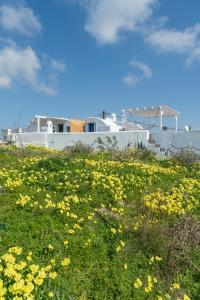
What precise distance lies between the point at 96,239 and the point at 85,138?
1717 cm

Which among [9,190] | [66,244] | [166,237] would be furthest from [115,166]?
[66,244]

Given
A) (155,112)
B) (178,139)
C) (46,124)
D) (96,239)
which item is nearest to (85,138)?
(178,139)

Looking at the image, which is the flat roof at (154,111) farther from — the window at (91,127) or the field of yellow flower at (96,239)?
the field of yellow flower at (96,239)

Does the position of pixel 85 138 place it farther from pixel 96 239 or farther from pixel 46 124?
pixel 96 239

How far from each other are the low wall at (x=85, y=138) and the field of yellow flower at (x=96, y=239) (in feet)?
37.5

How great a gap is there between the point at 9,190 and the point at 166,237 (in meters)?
2.72

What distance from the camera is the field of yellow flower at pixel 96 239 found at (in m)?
3.96

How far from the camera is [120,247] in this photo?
4.78 metres

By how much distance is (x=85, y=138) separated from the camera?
2197cm

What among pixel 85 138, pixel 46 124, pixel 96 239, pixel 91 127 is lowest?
pixel 96 239

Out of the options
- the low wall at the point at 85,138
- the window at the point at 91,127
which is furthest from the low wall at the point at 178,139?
the window at the point at 91,127

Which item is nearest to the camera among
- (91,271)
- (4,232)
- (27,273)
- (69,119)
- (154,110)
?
(27,273)

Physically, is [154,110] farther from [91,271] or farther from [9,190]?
[91,271]

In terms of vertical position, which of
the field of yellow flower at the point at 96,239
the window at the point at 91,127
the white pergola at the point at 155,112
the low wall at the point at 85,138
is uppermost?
the white pergola at the point at 155,112
